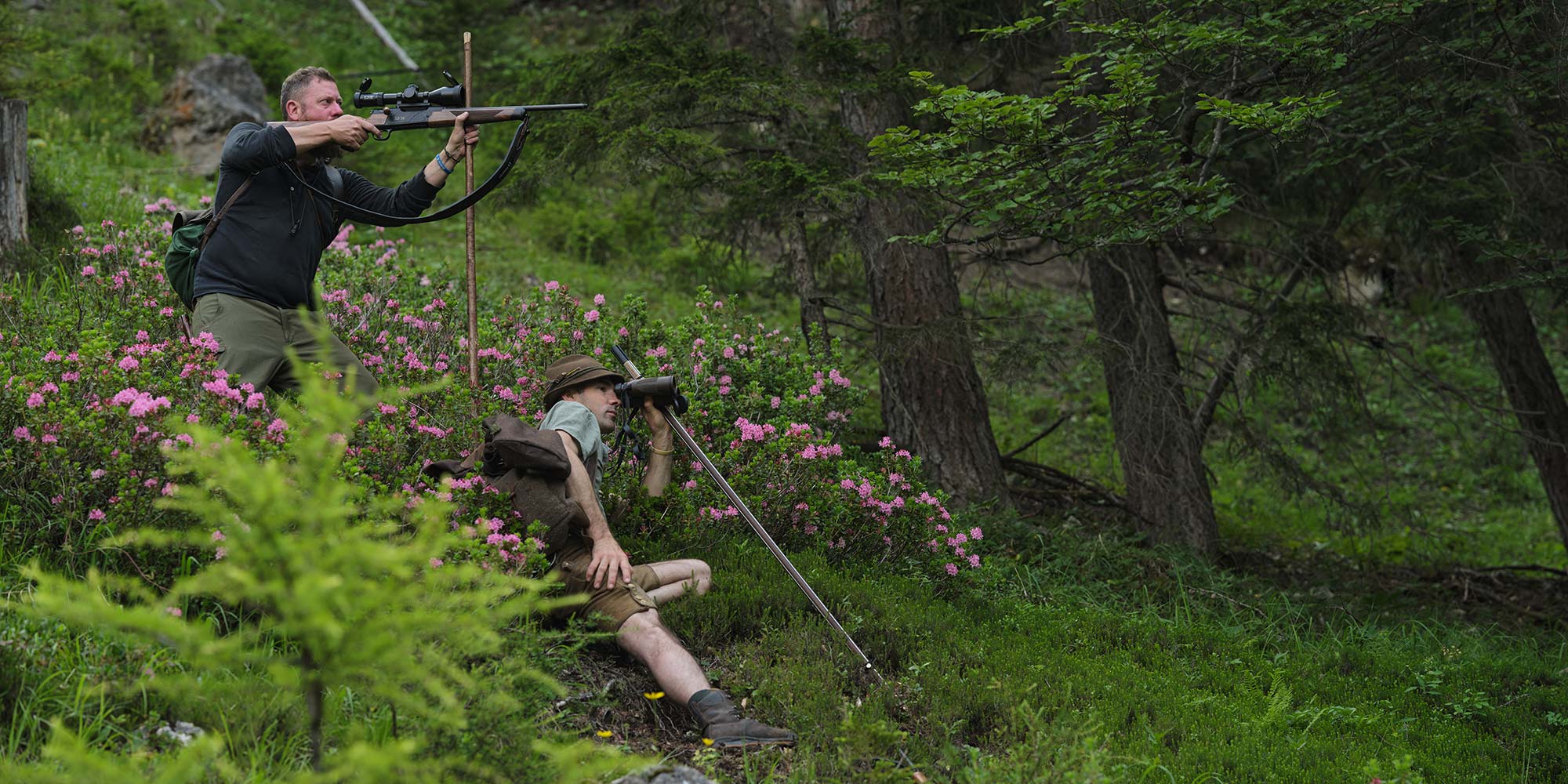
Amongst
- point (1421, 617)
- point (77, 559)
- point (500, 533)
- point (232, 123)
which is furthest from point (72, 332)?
point (1421, 617)

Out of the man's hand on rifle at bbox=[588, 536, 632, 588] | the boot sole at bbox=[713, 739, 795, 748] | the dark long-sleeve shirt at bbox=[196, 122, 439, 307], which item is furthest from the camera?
the dark long-sleeve shirt at bbox=[196, 122, 439, 307]

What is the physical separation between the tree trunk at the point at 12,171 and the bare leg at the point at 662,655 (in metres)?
5.90

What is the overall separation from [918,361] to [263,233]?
4778 millimetres

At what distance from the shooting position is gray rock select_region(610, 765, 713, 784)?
4.02 m

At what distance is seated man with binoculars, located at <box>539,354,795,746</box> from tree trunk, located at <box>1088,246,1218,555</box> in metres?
4.50

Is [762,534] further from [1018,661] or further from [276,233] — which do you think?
[276,233]

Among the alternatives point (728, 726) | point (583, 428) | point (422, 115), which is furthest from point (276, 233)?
point (728, 726)

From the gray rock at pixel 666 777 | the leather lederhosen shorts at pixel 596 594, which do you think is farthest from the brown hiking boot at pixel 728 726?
the leather lederhosen shorts at pixel 596 594

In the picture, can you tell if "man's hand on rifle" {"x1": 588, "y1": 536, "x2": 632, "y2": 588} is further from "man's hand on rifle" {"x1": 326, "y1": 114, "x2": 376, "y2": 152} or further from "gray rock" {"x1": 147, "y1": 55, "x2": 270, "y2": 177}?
"gray rock" {"x1": 147, "y1": 55, "x2": 270, "y2": 177}

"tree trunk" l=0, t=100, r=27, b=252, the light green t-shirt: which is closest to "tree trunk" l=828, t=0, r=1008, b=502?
the light green t-shirt

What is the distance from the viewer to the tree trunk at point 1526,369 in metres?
9.55

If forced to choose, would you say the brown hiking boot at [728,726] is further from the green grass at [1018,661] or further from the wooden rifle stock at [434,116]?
the wooden rifle stock at [434,116]

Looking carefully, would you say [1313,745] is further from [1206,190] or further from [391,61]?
[391,61]

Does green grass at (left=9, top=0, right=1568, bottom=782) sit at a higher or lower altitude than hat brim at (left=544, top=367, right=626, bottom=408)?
lower
